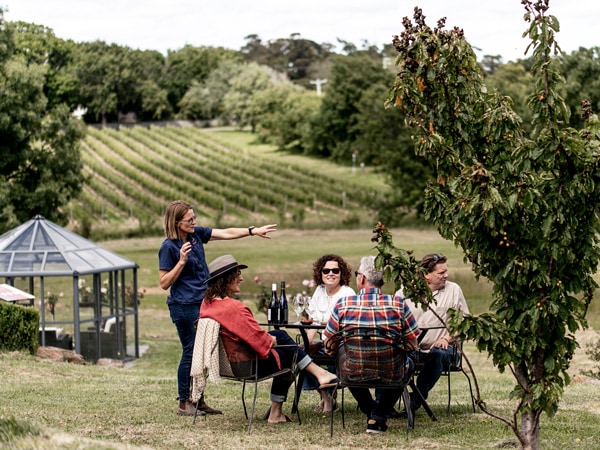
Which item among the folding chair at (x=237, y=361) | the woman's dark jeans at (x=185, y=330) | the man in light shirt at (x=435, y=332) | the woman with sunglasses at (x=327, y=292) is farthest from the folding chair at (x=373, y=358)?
the woman's dark jeans at (x=185, y=330)

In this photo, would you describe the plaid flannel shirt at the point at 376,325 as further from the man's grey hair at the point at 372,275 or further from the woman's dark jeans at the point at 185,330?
the woman's dark jeans at the point at 185,330

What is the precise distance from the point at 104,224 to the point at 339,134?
33.9 m

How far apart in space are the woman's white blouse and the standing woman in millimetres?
880

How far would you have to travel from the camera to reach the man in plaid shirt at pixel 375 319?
7051 millimetres

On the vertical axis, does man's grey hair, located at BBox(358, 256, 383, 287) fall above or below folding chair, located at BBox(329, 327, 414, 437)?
above

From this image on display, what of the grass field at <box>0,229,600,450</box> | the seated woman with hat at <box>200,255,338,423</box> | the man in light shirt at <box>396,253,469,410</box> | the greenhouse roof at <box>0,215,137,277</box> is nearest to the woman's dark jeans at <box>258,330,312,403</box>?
the seated woman with hat at <box>200,255,338,423</box>

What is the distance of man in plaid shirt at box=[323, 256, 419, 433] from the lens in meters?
7.05

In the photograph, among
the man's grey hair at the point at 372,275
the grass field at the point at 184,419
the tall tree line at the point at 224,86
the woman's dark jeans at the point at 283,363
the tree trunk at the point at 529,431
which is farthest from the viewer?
the tall tree line at the point at 224,86

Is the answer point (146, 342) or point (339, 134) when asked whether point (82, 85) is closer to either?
point (339, 134)

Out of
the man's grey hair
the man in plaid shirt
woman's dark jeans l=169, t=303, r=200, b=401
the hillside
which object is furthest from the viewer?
the hillside

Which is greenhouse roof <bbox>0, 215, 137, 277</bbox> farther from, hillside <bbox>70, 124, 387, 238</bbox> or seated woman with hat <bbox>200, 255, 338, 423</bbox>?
hillside <bbox>70, 124, 387, 238</bbox>

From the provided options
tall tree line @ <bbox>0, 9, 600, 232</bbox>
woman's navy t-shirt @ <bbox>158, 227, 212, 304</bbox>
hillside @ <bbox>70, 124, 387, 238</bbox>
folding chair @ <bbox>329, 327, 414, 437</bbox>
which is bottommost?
hillside @ <bbox>70, 124, 387, 238</bbox>

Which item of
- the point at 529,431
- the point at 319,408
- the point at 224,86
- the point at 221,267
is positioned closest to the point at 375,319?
the point at 221,267

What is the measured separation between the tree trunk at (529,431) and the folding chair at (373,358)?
1112 mm
